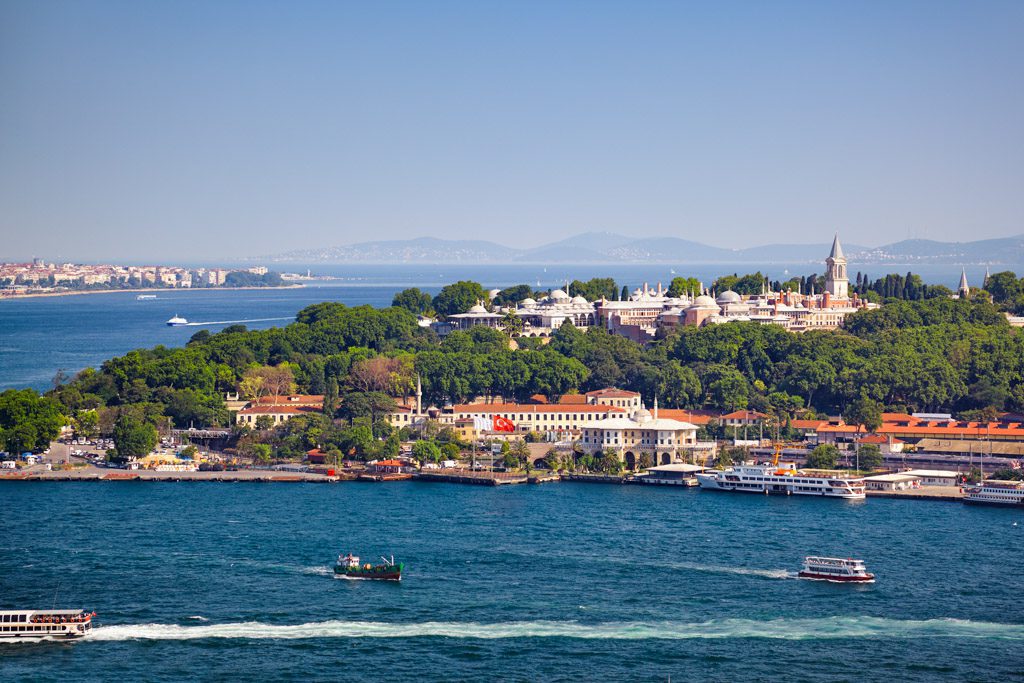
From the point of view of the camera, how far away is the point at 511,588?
3400 cm

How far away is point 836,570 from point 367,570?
33.2 feet

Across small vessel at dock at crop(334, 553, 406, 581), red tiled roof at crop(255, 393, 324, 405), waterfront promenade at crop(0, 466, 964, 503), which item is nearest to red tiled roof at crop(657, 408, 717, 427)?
waterfront promenade at crop(0, 466, 964, 503)

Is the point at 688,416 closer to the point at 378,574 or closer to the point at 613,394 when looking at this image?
the point at 613,394

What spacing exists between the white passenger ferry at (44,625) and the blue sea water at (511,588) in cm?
37

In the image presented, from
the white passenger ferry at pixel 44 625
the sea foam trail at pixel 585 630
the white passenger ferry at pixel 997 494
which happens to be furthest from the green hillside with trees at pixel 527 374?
the sea foam trail at pixel 585 630

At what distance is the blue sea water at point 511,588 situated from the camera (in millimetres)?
28859

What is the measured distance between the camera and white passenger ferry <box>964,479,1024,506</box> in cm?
4531

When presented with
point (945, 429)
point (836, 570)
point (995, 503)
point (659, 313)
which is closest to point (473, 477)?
point (995, 503)

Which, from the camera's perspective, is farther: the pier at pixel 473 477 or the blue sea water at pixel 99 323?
the blue sea water at pixel 99 323

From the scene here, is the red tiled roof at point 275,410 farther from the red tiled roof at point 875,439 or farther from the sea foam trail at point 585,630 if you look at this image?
the sea foam trail at point 585,630

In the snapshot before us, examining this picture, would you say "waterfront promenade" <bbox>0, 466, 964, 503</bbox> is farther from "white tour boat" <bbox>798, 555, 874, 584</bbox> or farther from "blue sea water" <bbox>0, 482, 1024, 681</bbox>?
"white tour boat" <bbox>798, 555, 874, 584</bbox>

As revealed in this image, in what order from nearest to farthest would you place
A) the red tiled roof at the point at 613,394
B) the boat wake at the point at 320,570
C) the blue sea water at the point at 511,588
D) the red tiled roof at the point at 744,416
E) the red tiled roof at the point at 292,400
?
the blue sea water at the point at 511,588 < the boat wake at the point at 320,570 < the red tiled roof at the point at 744,416 < the red tiled roof at the point at 292,400 < the red tiled roof at the point at 613,394

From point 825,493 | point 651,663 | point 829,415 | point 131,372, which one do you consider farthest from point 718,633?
point 131,372

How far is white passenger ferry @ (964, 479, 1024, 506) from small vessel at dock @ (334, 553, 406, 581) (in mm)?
18635
